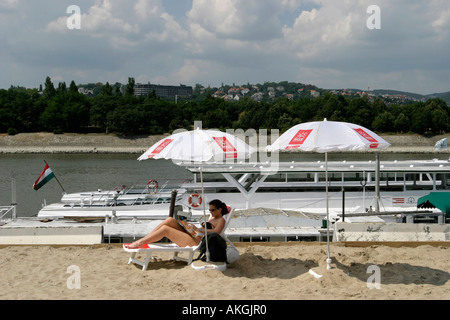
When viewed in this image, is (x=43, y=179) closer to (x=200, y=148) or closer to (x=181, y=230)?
(x=181, y=230)

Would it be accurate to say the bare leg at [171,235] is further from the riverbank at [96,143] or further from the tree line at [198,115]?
the tree line at [198,115]

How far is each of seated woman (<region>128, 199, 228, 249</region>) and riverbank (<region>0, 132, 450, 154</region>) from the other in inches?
3243

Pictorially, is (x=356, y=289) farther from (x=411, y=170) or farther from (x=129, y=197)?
(x=129, y=197)

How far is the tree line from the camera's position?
97000mm

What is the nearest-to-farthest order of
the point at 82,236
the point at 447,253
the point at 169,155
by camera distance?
the point at 169,155
the point at 447,253
the point at 82,236

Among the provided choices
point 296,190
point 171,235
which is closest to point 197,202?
point 296,190

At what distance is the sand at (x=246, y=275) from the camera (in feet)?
25.6

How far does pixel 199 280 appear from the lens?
832cm

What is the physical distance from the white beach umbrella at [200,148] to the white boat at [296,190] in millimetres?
9105

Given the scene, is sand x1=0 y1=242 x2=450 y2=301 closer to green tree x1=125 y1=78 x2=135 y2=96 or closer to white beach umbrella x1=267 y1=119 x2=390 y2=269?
white beach umbrella x1=267 y1=119 x2=390 y2=269

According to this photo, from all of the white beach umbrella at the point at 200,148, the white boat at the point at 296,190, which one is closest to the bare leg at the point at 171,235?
the white beach umbrella at the point at 200,148
